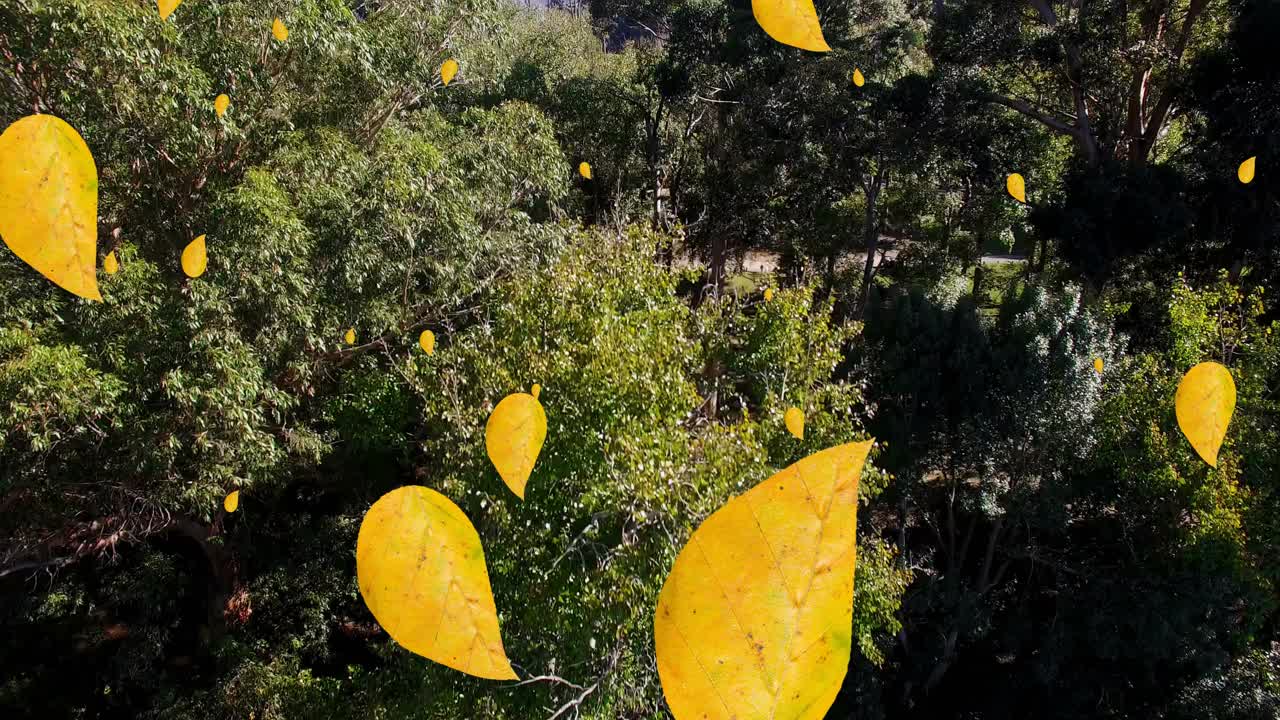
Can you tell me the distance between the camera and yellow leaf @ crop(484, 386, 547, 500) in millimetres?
4465

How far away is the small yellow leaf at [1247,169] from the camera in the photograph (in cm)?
739

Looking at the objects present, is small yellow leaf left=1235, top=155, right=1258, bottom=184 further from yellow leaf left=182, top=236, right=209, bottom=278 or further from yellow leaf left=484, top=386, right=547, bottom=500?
yellow leaf left=182, top=236, right=209, bottom=278

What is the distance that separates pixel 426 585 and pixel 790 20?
2613 mm

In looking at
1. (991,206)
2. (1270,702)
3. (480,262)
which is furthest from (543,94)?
(1270,702)

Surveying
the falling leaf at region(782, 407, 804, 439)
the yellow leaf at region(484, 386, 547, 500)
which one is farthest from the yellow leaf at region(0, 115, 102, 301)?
the falling leaf at region(782, 407, 804, 439)

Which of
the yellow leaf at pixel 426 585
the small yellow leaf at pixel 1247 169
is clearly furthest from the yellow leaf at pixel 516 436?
the small yellow leaf at pixel 1247 169

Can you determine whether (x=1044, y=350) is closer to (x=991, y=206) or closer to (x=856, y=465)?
(x=856, y=465)

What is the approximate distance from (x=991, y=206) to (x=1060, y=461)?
7.95m

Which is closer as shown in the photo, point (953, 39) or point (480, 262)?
point (480, 262)

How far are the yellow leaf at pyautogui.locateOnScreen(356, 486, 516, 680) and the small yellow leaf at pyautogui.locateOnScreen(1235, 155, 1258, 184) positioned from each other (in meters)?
8.54

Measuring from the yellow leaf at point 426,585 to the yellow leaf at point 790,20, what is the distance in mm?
2420

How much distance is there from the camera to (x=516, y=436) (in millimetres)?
4555

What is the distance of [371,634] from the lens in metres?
8.50

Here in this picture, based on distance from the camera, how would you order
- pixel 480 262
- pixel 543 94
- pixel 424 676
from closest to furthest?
pixel 424 676
pixel 480 262
pixel 543 94
